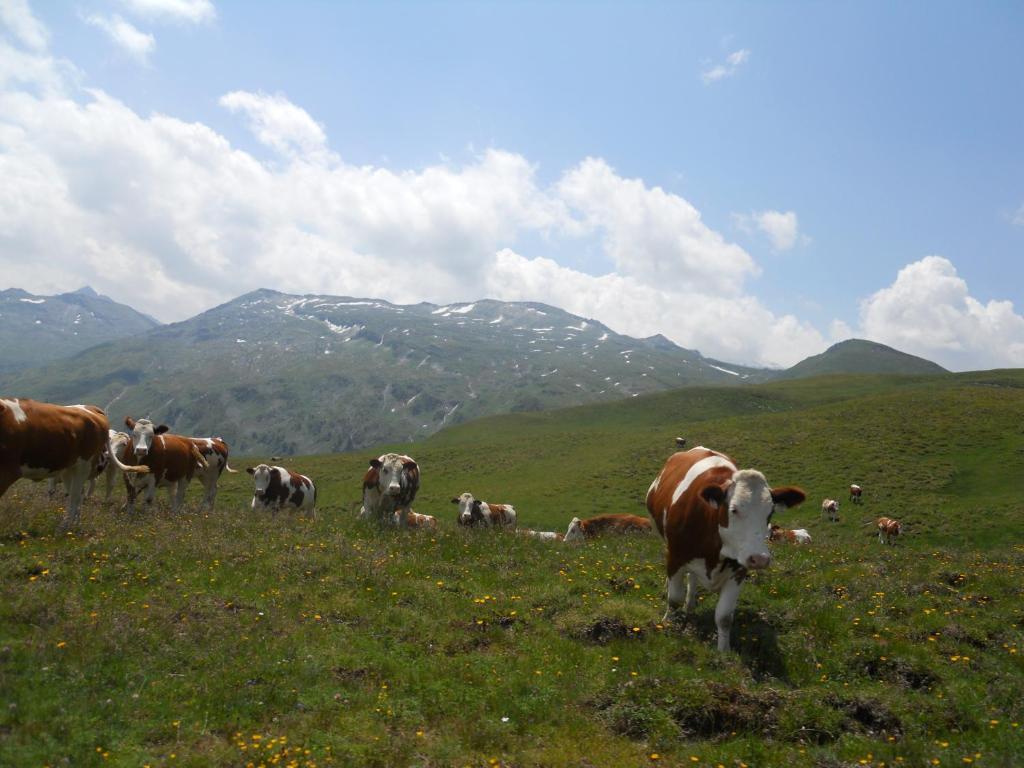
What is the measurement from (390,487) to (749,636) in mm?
11118

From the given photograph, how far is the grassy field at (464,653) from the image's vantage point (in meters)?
6.70

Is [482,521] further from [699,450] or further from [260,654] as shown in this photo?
[260,654]

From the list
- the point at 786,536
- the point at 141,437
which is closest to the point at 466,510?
the point at 141,437

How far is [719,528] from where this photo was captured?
373 inches


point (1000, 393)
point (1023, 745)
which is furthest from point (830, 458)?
point (1023, 745)

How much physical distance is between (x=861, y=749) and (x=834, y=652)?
2.66 metres

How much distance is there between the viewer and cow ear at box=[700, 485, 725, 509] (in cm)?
933

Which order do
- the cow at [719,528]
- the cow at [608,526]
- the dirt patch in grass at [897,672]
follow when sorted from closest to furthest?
the dirt patch in grass at [897,672], the cow at [719,528], the cow at [608,526]

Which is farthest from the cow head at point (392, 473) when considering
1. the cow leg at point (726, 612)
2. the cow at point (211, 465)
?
the cow leg at point (726, 612)

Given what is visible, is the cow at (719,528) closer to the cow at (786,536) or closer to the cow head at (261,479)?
the cow head at (261,479)

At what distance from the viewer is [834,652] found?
368 inches

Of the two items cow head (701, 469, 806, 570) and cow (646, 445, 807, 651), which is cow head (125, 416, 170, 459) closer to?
cow (646, 445, 807, 651)

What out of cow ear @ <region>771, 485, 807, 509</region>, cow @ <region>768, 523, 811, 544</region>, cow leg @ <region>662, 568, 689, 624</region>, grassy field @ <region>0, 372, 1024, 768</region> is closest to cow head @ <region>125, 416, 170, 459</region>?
grassy field @ <region>0, 372, 1024, 768</region>

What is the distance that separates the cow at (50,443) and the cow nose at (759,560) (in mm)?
12221
